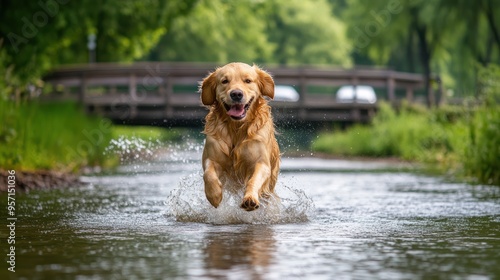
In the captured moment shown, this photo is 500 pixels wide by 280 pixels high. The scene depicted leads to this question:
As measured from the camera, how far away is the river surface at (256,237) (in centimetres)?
583

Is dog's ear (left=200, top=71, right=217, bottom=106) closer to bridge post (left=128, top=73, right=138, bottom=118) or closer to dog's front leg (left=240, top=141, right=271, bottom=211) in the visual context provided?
dog's front leg (left=240, top=141, right=271, bottom=211)

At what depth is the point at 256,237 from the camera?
7.61 meters

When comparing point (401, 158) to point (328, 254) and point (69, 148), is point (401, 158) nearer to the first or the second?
point (69, 148)

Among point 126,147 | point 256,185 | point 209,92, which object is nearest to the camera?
point 256,185

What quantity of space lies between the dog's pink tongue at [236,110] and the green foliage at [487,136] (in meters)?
6.90

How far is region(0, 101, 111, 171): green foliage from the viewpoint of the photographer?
49.2 ft

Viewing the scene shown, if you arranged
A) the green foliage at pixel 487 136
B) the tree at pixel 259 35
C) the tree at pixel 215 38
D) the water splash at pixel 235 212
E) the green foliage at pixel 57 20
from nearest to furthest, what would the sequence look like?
the water splash at pixel 235 212
the green foliage at pixel 487 136
the green foliage at pixel 57 20
the tree at pixel 215 38
the tree at pixel 259 35

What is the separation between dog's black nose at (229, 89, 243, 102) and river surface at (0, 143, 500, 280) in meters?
0.84

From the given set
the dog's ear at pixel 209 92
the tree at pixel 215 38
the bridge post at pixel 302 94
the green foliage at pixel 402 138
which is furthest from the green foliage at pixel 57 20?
the tree at pixel 215 38

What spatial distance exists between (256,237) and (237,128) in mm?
1587

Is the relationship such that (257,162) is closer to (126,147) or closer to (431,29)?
(126,147)

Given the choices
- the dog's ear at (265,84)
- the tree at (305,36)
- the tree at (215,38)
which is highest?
Answer: the tree at (305,36)

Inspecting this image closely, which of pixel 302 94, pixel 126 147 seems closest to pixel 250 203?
pixel 126 147

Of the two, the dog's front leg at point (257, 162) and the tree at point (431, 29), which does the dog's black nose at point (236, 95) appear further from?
the tree at point (431, 29)
